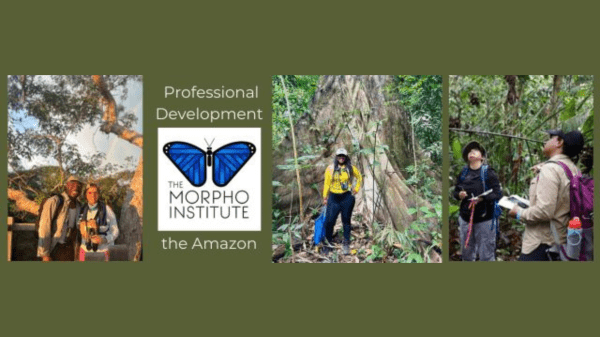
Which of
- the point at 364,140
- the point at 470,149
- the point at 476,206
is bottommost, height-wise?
the point at 476,206

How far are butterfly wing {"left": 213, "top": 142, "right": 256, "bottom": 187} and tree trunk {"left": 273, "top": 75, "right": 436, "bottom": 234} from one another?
343 millimetres

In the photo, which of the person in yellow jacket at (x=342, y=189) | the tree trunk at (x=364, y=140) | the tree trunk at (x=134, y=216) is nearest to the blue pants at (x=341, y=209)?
the person in yellow jacket at (x=342, y=189)

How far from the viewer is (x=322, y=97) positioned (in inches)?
369

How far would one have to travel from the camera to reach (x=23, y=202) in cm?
958

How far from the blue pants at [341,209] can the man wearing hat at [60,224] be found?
2994 mm

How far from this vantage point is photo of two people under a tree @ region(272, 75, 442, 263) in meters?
9.32

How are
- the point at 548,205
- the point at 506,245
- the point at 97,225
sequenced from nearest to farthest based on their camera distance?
the point at 548,205 < the point at 506,245 < the point at 97,225

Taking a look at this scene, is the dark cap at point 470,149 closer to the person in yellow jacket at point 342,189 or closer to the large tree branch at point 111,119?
the person in yellow jacket at point 342,189

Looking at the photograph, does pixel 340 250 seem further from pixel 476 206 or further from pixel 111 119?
pixel 111 119

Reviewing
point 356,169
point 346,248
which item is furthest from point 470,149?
point 346,248

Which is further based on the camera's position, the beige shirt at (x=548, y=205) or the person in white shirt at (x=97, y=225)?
the person in white shirt at (x=97, y=225)

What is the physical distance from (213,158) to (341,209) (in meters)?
1.62

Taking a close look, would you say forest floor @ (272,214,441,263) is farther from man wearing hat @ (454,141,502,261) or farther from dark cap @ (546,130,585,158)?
dark cap @ (546,130,585,158)

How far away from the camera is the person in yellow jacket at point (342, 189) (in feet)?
30.8
